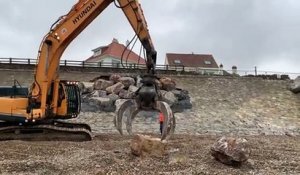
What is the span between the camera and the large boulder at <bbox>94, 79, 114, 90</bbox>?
86.8 ft

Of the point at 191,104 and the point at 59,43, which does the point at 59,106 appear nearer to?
the point at 59,43

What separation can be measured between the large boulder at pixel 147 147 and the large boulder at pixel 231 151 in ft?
3.98

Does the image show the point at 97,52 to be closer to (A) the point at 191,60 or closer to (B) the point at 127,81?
(A) the point at 191,60

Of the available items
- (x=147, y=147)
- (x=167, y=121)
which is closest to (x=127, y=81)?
(x=147, y=147)

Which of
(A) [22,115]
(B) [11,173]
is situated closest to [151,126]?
(A) [22,115]

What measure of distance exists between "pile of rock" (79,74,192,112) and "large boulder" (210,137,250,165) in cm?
1354

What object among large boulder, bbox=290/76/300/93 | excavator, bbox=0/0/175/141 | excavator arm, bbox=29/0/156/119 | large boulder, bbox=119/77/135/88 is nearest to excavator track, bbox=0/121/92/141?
excavator, bbox=0/0/175/141

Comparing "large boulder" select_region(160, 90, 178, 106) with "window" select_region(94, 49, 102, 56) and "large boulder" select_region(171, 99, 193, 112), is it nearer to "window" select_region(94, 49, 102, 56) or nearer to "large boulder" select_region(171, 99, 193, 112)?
"large boulder" select_region(171, 99, 193, 112)

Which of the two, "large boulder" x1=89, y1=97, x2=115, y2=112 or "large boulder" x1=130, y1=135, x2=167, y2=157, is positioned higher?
"large boulder" x1=89, y1=97, x2=115, y2=112

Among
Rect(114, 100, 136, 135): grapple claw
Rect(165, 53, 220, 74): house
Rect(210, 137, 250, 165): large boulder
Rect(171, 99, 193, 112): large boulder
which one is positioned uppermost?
Rect(165, 53, 220, 74): house

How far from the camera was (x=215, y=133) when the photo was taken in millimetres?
21672

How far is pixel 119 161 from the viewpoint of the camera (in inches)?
414

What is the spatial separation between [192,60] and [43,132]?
6011 centimetres

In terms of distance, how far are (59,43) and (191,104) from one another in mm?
14383
